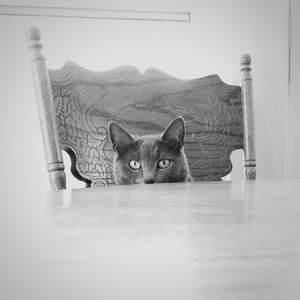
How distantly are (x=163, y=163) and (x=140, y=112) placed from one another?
0.52 feet

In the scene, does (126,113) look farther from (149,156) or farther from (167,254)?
(167,254)

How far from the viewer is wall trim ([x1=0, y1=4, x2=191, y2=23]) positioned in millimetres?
1278

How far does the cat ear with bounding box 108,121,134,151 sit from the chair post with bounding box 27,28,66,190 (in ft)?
0.36

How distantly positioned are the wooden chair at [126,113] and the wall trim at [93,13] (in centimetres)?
39

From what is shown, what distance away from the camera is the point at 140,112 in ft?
3.25

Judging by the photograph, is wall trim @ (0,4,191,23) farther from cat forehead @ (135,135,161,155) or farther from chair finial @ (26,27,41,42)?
cat forehead @ (135,135,161,155)

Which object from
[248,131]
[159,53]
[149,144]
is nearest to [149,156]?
[149,144]

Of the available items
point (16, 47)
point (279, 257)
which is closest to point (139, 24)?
Answer: point (16, 47)

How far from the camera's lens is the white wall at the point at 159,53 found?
1.28 meters

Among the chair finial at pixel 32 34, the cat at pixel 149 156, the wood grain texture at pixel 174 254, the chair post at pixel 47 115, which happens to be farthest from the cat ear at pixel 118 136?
the wood grain texture at pixel 174 254

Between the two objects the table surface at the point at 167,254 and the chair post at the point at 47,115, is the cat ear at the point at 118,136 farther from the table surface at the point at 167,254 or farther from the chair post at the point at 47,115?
the table surface at the point at 167,254

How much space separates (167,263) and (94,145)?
808 millimetres

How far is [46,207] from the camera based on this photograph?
327 mm

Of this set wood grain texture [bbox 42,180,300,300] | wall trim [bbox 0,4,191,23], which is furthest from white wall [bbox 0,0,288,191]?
wood grain texture [bbox 42,180,300,300]
